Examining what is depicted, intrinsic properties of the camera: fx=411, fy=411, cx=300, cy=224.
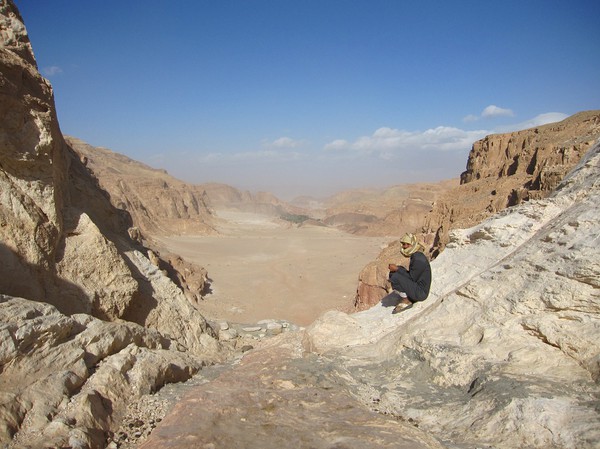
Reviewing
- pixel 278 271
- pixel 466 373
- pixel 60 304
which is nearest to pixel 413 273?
pixel 466 373

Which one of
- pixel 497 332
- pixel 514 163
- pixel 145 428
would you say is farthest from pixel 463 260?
pixel 514 163

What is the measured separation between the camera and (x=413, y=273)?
6.02m

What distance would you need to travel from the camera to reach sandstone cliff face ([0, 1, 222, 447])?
3.70 meters

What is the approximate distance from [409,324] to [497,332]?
4.11 feet

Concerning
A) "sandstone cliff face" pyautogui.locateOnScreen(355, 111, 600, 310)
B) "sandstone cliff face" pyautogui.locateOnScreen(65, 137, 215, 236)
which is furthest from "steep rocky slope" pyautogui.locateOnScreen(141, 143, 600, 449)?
"sandstone cliff face" pyautogui.locateOnScreen(65, 137, 215, 236)

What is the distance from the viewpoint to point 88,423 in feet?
12.3

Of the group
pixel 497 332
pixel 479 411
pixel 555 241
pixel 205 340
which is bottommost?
pixel 205 340

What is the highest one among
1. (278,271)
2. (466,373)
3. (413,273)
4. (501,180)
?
(501,180)

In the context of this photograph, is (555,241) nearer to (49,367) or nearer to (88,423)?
(88,423)

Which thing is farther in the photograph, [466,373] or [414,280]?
[414,280]

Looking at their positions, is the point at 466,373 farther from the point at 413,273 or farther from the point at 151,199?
the point at 151,199

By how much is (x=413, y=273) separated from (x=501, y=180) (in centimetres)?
1229

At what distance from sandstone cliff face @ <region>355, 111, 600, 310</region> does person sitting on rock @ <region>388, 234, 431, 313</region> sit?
5290 millimetres

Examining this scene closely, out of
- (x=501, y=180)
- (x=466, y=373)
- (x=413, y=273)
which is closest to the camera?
(x=466, y=373)
